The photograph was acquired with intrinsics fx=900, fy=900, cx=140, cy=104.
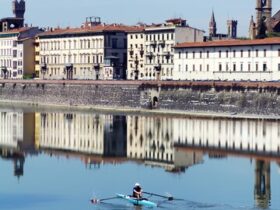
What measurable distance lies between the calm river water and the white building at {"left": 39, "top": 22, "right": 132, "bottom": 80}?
4132 cm

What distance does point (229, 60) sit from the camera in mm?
100375

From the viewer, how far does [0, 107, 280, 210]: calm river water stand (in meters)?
40.0

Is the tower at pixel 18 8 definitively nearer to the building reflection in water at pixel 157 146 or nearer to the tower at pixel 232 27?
the tower at pixel 232 27

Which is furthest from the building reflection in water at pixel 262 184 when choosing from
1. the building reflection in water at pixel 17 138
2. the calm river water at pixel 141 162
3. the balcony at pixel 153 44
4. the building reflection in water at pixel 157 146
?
the balcony at pixel 153 44

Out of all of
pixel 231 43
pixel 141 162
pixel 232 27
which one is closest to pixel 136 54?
pixel 231 43

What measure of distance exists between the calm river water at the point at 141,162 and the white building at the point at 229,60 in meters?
14.6

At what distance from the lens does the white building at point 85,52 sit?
123812 millimetres

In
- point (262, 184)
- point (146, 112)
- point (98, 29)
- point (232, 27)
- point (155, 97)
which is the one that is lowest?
point (262, 184)

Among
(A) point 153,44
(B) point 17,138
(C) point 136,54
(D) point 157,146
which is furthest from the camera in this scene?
(C) point 136,54

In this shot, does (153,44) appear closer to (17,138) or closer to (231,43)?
(231,43)

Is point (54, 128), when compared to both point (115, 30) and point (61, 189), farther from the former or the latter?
point (115, 30)

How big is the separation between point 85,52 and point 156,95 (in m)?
29.7

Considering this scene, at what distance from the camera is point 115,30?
124188mm

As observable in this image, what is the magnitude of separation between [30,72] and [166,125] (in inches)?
2724
